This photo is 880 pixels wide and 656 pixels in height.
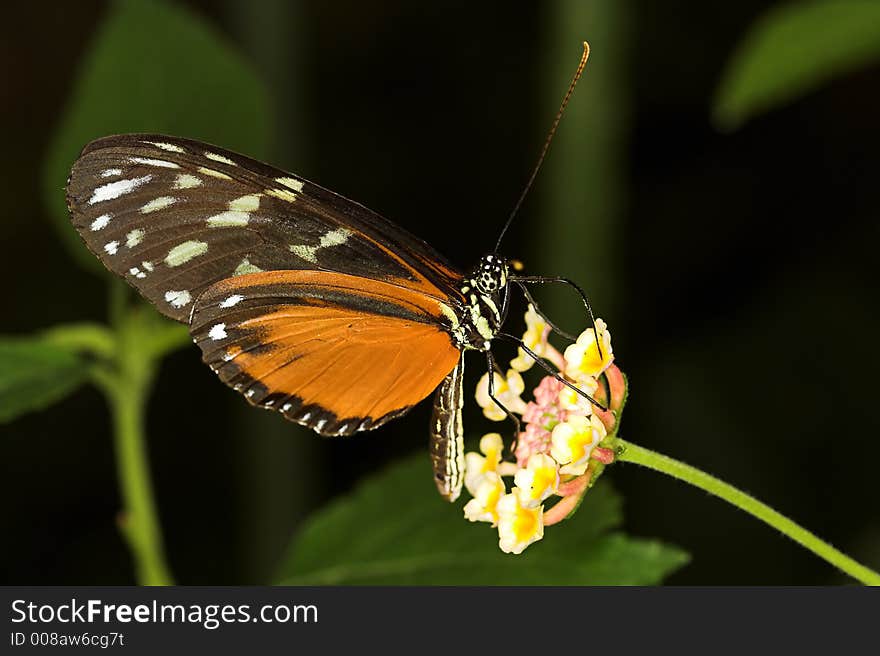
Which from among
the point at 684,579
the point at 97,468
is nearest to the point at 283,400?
the point at 684,579

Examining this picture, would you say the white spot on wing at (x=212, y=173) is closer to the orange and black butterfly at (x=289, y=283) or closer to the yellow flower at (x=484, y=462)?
the orange and black butterfly at (x=289, y=283)

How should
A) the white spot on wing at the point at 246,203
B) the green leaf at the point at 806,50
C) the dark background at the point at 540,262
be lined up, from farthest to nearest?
the dark background at the point at 540,262 < the green leaf at the point at 806,50 < the white spot on wing at the point at 246,203

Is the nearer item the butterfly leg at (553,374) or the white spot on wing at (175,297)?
the butterfly leg at (553,374)

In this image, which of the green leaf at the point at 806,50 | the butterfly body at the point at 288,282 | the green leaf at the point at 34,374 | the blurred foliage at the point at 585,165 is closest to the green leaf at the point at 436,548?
the butterfly body at the point at 288,282

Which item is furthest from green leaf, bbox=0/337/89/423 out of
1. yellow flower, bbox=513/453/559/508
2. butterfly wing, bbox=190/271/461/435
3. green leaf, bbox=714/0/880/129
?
green leaf, bbox=714/0/880/129

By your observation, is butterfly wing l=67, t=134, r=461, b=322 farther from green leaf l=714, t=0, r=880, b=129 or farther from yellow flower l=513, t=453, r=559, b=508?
green leaf l=714, t=0, r=880, b=129

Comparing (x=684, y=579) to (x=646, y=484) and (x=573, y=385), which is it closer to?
(x=646, y=484)

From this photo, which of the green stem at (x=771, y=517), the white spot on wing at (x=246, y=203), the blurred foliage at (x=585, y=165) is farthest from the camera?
the blurred foliage at (x=585, y=165)

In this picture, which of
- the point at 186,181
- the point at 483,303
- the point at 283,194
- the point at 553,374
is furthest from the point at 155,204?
the point at 553,374
